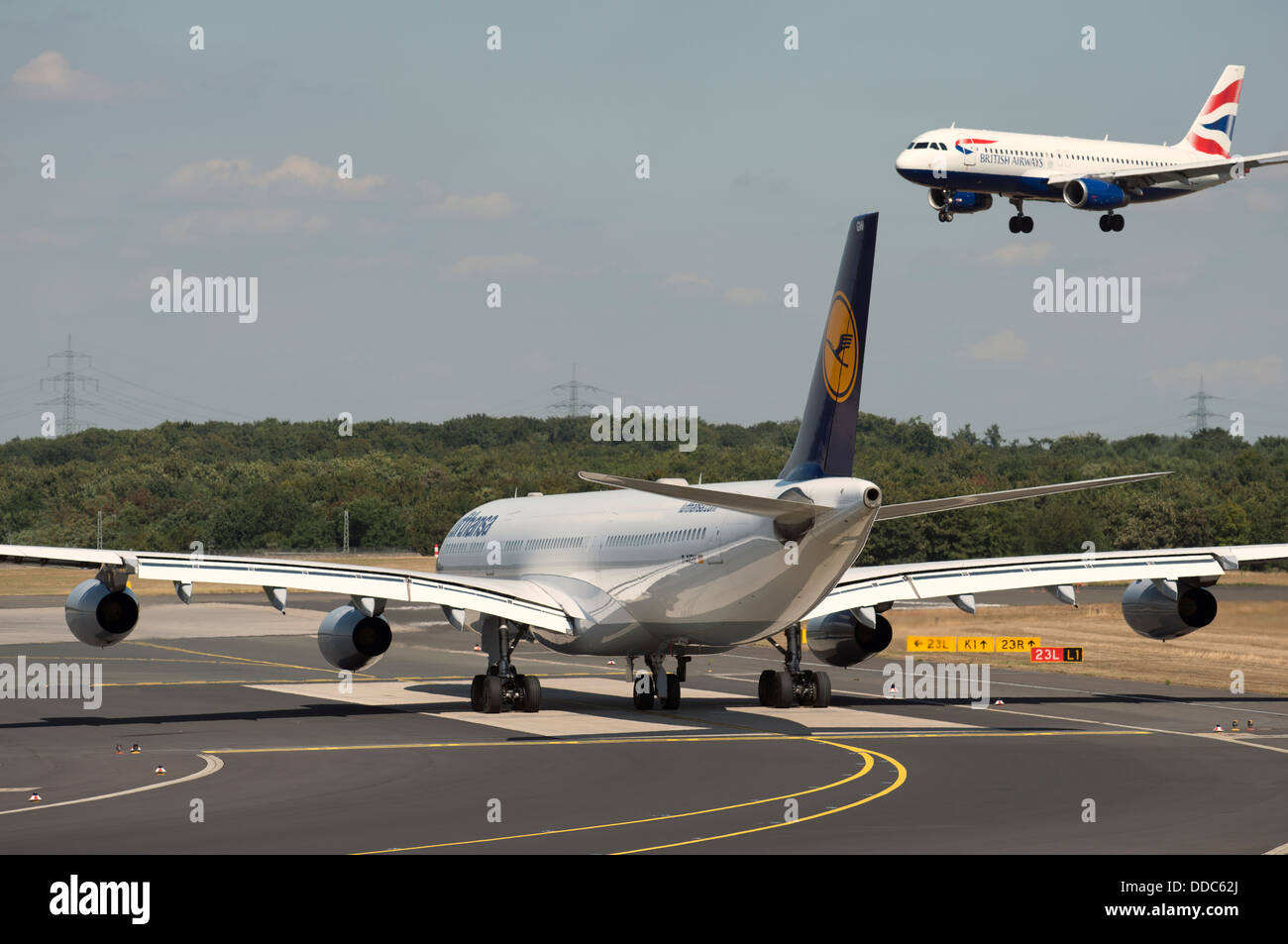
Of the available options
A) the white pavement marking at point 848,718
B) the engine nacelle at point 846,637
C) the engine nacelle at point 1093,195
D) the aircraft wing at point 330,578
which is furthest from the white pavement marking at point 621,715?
→ the engine nacelle at point 1093,195

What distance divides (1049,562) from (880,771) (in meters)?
12.4

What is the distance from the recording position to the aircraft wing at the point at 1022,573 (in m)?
37.0

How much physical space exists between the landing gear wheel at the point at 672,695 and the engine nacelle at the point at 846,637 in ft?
11.6

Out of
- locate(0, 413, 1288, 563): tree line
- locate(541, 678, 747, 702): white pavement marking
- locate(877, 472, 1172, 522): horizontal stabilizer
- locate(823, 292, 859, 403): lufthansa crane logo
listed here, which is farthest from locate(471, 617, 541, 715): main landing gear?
locate(0, 413, 1288, 563): tree line

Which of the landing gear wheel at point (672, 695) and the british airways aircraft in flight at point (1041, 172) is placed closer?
→ the landing gear wheel at point (672, 695)

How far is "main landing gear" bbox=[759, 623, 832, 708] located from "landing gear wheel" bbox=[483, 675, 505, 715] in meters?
6.17

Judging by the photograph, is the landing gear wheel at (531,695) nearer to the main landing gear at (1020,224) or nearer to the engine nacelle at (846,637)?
the engine nacelle at (846,637)

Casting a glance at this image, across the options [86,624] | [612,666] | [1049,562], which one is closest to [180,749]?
[86,624]

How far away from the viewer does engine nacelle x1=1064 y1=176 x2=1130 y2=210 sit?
2067 inches

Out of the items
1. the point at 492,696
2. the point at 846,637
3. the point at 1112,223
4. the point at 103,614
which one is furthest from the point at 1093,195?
the point at 103,614

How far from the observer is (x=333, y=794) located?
78.8ft

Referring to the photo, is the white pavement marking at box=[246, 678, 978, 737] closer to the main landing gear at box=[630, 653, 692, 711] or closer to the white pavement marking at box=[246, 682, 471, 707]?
the white pavement marking at box=[246, 682, 471, 707]

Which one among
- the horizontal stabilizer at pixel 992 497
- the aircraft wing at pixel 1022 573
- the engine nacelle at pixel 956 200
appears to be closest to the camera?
the horizontal stabilizer at pixel 992 497
